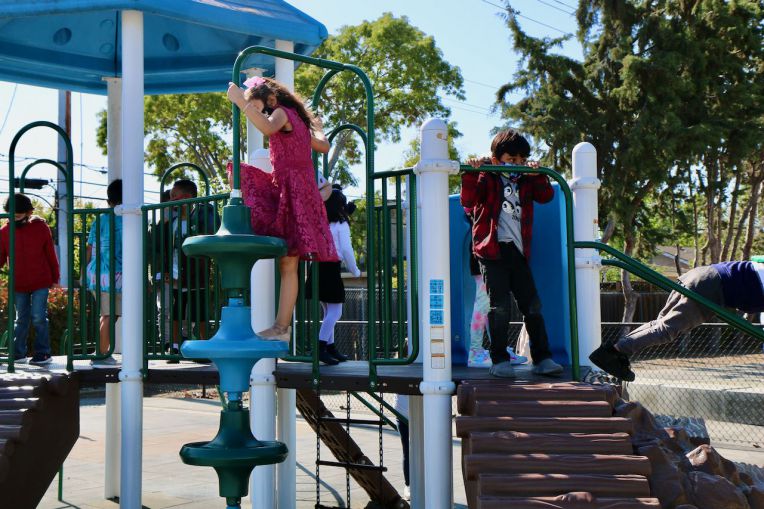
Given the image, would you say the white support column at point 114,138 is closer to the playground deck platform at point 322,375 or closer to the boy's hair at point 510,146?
the playground deck platform at point 322,375

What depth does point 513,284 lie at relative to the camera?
16.0ft

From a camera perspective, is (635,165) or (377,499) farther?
(635,165)

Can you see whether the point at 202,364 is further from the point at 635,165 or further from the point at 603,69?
the point at 603,69

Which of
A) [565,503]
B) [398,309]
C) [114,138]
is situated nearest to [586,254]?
[398,309]

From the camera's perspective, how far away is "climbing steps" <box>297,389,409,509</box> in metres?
6.72

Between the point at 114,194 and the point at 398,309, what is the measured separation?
307 centimetres

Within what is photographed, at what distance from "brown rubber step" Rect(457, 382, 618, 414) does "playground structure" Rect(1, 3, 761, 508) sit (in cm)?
22

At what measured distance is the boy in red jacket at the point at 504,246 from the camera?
476 centimetres

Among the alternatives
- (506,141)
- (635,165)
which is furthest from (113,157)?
(635,165)

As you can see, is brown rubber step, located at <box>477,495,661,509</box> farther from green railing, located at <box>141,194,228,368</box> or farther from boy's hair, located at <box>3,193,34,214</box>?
boy's hair, located at <box>3,193,34,214</box>

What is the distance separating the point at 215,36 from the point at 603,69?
62.3ft

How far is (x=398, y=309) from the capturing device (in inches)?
191

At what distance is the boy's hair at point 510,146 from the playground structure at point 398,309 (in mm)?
437

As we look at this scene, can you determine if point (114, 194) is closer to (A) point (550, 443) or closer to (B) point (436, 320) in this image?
(B) point (436, 320)
